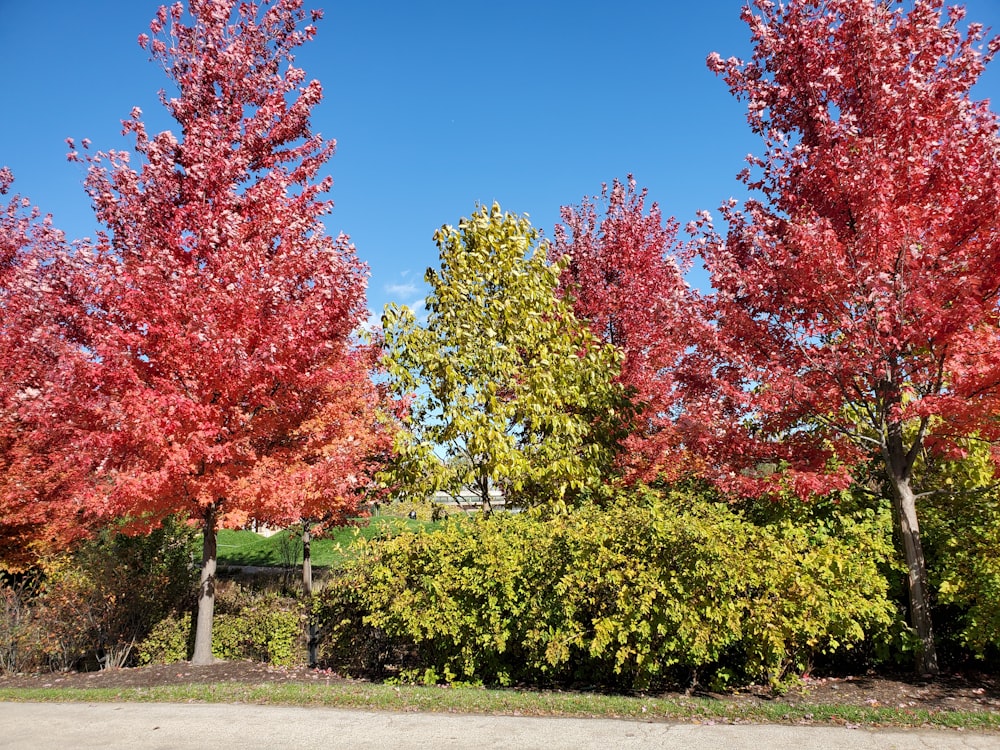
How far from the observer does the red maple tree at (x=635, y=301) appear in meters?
9.63

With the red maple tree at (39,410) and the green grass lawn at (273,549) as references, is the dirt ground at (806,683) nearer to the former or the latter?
the red maple tree at (39,410)

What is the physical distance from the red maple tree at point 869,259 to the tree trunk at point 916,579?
0.02 meters

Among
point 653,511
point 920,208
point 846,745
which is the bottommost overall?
point 846,745

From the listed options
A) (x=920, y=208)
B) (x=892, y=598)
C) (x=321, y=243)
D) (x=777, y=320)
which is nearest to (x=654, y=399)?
(x=777, y=320)

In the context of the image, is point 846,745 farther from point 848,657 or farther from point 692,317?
point 692,317

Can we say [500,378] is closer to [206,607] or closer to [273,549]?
[206,607]

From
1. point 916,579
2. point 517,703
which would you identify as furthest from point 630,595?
point 916,579

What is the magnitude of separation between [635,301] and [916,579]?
22.4ft

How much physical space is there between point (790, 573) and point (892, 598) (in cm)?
233

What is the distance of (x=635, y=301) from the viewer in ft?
38.1

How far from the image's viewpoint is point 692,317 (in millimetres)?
6531

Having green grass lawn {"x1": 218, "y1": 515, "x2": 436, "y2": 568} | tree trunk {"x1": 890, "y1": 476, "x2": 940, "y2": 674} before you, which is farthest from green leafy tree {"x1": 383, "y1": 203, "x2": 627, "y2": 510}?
green grass lawn {"x1": 218, "y1": 515, "x2": 436, "y2": 568}

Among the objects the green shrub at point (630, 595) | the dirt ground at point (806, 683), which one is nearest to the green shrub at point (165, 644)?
the dirt ground at point (806, 683)

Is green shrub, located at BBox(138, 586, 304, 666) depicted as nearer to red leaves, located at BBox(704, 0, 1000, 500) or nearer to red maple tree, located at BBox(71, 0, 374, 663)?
red maple tree, located at BBox(71, 0, 374, 663)
